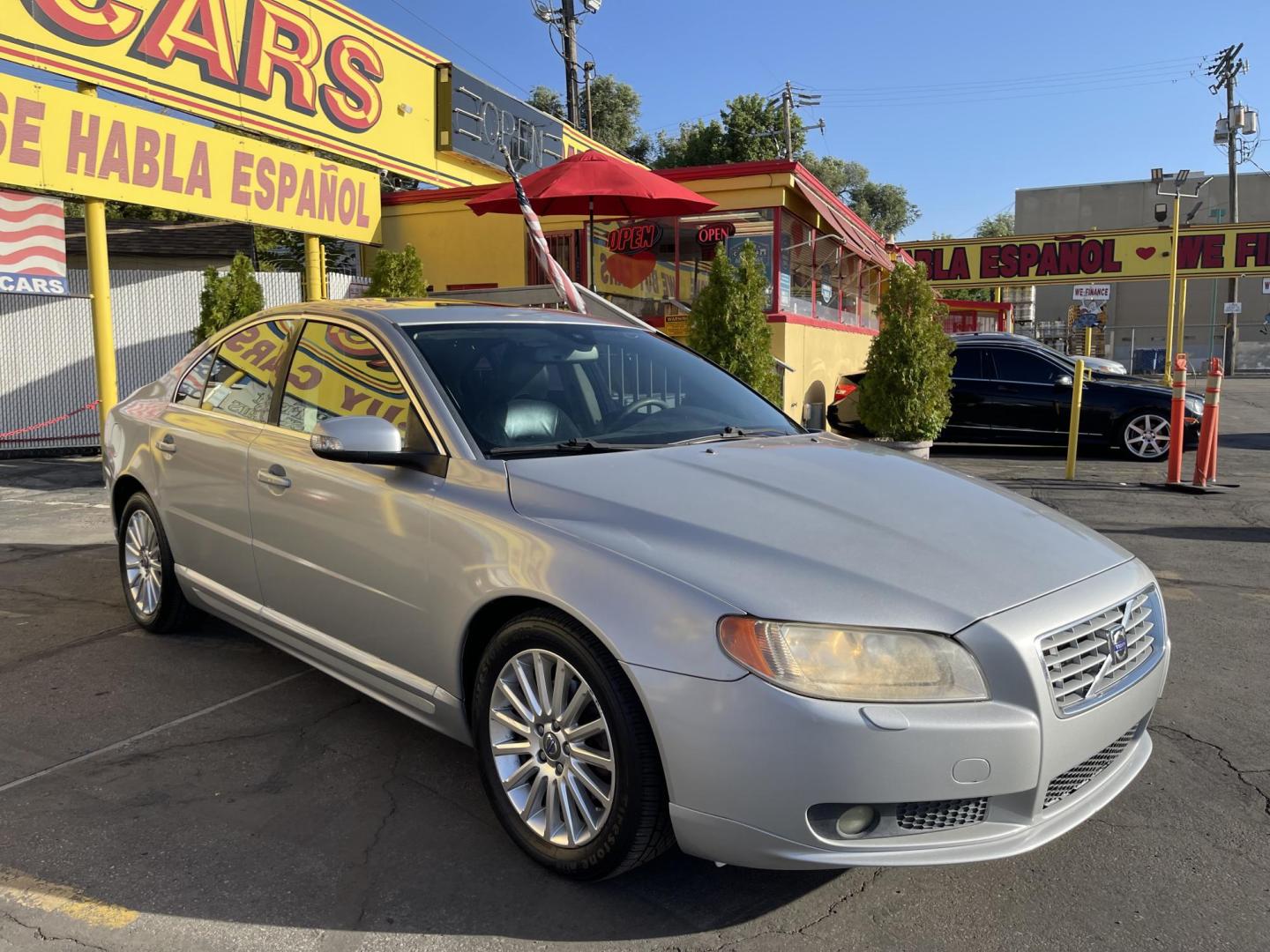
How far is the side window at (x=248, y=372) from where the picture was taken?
3961 mm

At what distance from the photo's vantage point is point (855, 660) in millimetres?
2266

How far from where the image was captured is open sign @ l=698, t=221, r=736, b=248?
13.0 meters

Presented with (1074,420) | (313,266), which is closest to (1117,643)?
(1074,420)

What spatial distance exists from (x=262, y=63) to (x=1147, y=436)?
11.4 metres

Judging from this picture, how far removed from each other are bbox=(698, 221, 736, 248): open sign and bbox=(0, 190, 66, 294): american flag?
7367mm

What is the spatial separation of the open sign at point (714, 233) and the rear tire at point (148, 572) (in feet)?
30.7

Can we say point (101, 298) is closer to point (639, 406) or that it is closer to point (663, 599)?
point (639, 406)

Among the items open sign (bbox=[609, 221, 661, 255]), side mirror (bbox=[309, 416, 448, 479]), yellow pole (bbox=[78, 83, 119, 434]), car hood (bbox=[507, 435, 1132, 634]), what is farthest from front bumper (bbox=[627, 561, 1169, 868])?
open sign (bbox=[609, 221, 661, 255])

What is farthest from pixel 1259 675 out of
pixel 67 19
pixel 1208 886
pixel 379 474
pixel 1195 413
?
pixel 67 19

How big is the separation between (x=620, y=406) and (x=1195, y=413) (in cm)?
1052

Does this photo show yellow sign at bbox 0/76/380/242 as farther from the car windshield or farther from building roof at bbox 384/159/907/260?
the car windshield

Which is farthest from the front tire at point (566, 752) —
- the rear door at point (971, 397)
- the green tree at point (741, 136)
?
the green tree at point (741, 136)

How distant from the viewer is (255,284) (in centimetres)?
1329

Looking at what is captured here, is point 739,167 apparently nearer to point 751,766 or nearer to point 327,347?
point 327,347
